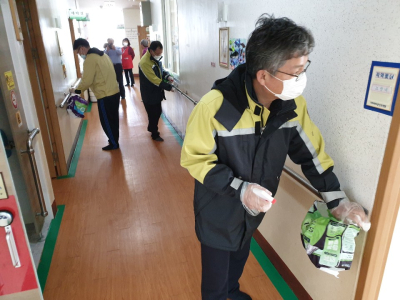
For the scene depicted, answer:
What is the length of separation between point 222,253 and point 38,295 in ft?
3.27

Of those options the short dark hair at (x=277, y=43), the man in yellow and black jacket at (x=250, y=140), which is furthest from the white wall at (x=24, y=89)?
the short dark hair at (x=277, y=43)

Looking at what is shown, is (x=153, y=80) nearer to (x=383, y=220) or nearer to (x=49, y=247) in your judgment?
(x=49, y=247)

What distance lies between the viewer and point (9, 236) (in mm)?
1379

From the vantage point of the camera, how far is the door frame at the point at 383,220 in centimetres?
114

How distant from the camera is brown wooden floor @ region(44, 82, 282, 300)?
6.59 ft

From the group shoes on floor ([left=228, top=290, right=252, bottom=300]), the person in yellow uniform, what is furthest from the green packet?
the person in yellow uniform

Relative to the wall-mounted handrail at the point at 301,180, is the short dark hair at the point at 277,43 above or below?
above

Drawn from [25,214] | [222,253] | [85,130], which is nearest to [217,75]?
[222,253]

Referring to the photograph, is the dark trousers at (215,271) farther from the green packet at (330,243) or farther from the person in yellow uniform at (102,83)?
the person in yellow uniform at (102,83)

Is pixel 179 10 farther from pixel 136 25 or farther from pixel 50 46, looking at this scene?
pixel 136 25

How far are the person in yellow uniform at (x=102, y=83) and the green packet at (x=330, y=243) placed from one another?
3.54 metres

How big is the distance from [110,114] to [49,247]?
2365mm

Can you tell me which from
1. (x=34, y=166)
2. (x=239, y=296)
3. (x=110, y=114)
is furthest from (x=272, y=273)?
(x=110, y=114)

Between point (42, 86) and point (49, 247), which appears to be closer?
point (49, 247)
